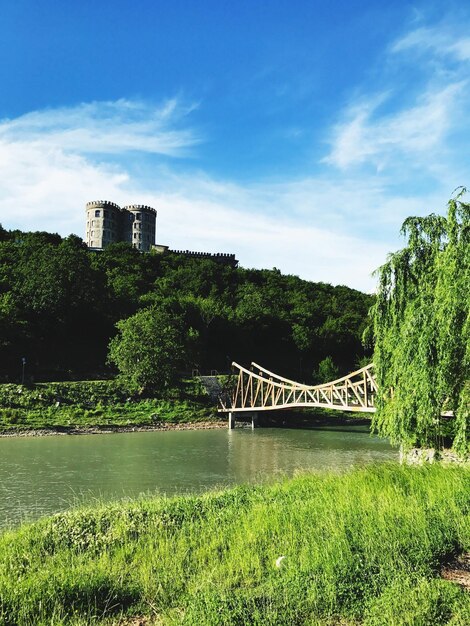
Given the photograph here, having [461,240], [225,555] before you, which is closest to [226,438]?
[461,240]

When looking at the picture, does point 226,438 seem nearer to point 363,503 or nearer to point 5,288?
point 363,503

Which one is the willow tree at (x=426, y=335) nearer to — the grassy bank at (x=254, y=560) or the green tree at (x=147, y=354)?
the grassy bank at (x=254, y=560)

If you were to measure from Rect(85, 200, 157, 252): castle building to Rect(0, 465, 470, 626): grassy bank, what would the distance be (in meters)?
90.9

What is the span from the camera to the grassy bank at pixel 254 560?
16.3 feet

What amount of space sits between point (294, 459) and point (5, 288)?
39726 mm

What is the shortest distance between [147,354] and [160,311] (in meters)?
9.29

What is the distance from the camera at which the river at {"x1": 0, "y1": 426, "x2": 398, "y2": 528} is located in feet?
46.4

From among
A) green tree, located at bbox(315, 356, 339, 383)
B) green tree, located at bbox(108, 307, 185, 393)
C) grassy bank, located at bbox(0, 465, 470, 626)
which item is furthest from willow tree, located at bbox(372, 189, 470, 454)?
green tree, located at bbox(315, 356, 339, 383)

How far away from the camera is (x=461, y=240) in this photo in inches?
474

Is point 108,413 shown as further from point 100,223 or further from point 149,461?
point 100,223

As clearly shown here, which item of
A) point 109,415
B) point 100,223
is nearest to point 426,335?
point 109,415

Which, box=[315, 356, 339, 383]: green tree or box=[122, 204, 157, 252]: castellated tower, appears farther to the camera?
box=[122, 204, 157, 252]: castellated tower

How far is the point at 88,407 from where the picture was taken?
35.7 m

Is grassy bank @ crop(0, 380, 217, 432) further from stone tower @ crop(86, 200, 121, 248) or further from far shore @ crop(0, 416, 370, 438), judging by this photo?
stone tower @ crop(86, 200, 121, 248)
